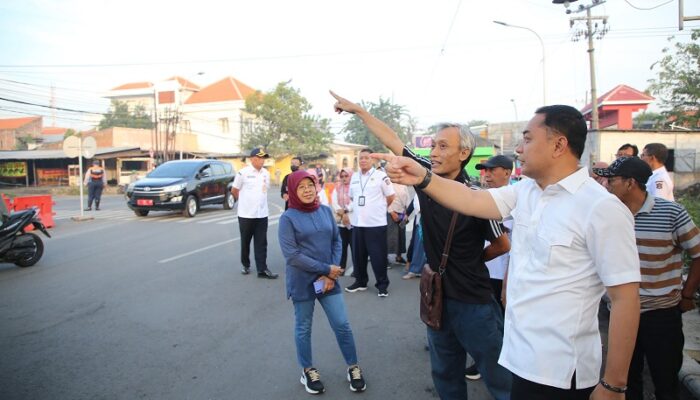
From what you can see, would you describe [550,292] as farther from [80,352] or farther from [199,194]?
[199,194]

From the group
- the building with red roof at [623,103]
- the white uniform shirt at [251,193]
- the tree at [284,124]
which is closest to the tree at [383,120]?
the tree at [284,124]

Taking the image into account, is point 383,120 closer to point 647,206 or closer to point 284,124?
point 284,124

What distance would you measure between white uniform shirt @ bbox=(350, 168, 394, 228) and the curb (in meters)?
3.57

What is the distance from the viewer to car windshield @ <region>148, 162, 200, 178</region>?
1503cm

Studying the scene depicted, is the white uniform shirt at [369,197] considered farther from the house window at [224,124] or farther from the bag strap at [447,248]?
the house window at [224,124]

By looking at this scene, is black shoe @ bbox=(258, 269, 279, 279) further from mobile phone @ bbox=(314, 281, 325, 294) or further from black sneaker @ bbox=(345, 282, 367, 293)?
mobile phone @ bbox=(314, 281, 325, 294)

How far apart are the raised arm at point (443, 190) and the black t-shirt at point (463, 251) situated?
493 mm

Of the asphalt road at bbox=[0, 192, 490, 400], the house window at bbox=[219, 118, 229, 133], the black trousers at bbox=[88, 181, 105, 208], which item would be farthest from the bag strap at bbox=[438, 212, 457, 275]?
the house window at bbox=[219, 118, 229, 133]

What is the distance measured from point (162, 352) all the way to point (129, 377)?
1.64ft

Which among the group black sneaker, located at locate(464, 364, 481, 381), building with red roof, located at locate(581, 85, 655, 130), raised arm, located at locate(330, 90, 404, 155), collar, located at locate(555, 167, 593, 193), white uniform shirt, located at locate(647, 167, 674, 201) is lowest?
black sneaker, located at locate(464, 364, 481, 381)

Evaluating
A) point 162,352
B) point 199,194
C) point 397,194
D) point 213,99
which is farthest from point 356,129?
point 162,352

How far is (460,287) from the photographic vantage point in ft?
8.32

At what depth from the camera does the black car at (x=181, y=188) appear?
45.9 ft

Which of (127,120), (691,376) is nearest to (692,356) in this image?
(691,376)
